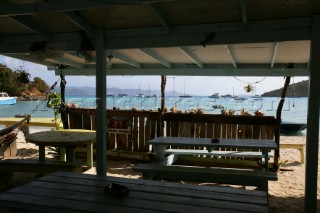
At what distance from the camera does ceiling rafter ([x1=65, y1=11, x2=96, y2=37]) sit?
3580 mm

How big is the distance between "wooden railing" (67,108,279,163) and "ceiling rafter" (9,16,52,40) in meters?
3.62

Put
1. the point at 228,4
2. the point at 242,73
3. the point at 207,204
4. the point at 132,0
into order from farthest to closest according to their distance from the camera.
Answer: the point at 242,73 → the point at 228,4 → the point at 132,0 → the point at 207,204

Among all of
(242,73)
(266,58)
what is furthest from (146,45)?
(242,73)

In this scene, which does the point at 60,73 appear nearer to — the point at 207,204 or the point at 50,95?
the point at 50,95

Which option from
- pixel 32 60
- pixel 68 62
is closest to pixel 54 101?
pixel 68 62

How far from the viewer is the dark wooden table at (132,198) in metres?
1.95

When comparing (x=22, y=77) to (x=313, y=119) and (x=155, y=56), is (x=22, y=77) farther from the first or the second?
(x=313, y=119)

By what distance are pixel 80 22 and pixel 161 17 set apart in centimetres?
109

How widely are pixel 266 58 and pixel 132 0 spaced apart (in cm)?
389

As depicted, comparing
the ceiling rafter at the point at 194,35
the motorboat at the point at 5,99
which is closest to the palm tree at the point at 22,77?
the ceiling rafter at the point at 194,35

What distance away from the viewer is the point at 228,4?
3.12 metres

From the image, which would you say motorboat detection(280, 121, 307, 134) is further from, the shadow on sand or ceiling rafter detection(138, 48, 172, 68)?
the shadow on sand

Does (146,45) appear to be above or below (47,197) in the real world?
above

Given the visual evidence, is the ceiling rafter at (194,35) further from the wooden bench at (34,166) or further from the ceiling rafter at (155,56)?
the wooden bench at (34,166)
